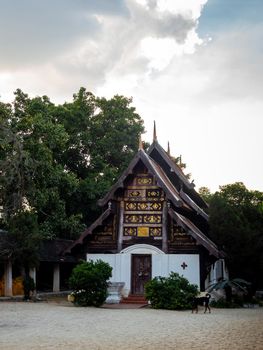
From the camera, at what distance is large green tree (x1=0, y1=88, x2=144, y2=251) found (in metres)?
29.0

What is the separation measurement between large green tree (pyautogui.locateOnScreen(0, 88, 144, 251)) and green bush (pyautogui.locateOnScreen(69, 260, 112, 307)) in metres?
5.58

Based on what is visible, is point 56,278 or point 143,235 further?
point 56,278

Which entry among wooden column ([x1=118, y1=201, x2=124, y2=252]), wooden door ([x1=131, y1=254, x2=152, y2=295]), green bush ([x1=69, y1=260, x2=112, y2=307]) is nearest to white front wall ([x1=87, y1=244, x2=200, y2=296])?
wooden door ([x1=131, y1=254, x2=152, y2=295])

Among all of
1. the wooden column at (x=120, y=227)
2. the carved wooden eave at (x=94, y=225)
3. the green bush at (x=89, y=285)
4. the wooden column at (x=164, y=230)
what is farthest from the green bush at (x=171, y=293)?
the carved wooden eave at (x=94, y=225)

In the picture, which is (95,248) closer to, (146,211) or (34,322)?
(146,211)

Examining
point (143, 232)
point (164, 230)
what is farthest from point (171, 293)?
point (143, 232)

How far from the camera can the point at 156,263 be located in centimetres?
2472

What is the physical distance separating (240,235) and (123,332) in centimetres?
1284

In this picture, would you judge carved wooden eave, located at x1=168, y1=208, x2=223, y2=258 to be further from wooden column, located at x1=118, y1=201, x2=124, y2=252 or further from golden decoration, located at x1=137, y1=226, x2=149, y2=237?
wooden column, located at x1=118, y1=201, x2=124, y2=252

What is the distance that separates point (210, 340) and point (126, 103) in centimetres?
3215

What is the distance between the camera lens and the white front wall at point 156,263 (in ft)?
79.4

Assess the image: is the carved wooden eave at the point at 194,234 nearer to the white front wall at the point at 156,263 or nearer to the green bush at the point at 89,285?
the white front wall at the point at 156,263

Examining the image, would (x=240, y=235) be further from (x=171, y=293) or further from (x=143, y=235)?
(x=171, y=293)

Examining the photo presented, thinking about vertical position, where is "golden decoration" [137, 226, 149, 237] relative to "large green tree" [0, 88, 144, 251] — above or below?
below
